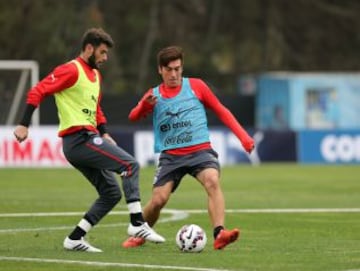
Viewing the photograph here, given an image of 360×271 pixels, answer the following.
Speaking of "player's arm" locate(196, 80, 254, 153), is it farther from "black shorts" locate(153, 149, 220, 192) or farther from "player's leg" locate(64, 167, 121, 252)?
"player's leg" locate(64, 167, 121, 252)

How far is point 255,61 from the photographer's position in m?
62.8

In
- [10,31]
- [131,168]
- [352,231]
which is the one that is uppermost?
[10,31]

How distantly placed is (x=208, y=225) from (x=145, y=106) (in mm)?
3267

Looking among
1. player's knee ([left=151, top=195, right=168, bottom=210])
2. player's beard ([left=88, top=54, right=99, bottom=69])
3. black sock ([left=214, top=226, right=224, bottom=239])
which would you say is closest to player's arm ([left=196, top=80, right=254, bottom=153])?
black sock ([left=214, top=226, right=224, bottom=239])

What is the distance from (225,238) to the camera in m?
11.6

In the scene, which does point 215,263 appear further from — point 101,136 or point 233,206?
point 233,206

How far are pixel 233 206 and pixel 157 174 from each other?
6465 millimetres

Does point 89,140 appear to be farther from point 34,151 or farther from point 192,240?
point 34,151

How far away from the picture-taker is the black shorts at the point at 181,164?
12.3 meters

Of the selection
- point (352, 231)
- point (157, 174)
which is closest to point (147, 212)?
point (157, 174)

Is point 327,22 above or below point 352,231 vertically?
above

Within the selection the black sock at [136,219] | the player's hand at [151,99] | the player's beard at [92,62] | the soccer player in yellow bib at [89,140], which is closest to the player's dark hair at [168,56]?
the player's hand at [151,99]

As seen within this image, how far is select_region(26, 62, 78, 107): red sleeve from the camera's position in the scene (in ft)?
37.8

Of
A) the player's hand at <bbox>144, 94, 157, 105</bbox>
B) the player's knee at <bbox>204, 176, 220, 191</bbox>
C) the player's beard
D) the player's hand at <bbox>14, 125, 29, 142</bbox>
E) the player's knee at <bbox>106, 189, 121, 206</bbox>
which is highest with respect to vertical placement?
the player's beard
